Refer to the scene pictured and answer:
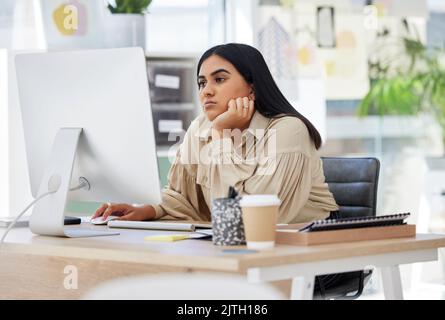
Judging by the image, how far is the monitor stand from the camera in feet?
7.86

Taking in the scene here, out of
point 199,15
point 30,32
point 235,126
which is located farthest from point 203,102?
point 199,15

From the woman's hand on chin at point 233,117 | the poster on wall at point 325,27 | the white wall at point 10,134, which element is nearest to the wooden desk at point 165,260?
the woman's hand on chin at point 233,117

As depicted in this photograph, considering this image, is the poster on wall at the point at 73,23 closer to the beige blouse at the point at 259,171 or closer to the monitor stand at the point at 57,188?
the beige blouse at the point at 259,171

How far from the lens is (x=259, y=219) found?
1994 mm

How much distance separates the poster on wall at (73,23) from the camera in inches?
155

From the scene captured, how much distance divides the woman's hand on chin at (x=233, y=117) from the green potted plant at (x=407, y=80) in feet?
8.37

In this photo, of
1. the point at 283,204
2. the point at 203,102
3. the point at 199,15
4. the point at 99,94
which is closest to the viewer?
the point at 99,94

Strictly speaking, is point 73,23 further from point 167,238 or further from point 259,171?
point 167,238

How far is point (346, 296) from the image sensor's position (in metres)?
2.87

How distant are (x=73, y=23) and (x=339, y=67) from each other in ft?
5.73

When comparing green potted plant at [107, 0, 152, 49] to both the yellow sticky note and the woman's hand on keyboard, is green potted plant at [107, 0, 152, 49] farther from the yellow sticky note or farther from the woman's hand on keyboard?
the yellow sticky note

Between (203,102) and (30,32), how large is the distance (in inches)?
49.1

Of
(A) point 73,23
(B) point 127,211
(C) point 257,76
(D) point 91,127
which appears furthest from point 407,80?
(D) point 91,127

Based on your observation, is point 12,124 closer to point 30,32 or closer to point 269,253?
point 30,32
